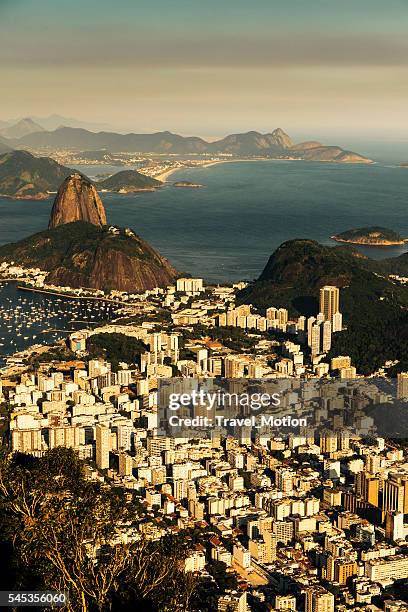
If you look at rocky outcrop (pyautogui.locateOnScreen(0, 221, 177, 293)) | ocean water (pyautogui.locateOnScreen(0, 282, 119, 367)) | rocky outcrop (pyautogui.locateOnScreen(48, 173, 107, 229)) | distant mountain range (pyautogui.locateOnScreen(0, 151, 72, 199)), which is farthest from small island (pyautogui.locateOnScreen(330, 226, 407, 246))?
distant mountain range (pyautogui.locateOnScreen(0, 151, 72, 199))

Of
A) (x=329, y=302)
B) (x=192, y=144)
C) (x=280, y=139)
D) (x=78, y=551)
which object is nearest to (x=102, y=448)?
(x=78, y=551)

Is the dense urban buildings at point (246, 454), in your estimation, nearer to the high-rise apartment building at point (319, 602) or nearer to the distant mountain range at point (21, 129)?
the high-rise apartment building at point (319, 602)

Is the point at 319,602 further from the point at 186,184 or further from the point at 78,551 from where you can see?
the point at 186,184

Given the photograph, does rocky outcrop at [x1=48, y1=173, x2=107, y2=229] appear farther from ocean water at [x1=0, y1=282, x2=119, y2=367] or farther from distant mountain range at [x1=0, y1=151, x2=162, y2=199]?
distant mountain range at [x1=0, y1=151, x2=162, y2=199]

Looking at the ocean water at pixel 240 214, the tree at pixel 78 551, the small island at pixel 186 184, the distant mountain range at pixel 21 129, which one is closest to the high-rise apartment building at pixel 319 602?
the tree at pixel 78 551

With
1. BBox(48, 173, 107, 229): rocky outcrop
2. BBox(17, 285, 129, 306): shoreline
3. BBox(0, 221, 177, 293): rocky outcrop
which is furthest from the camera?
BBox(48, 173, 107, 229): rocky outcrop

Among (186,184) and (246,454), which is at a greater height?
(186,184)
